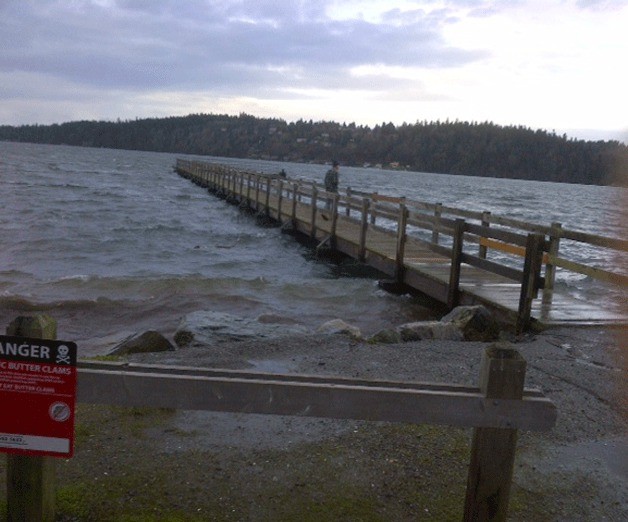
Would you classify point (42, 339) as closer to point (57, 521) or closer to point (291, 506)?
point (57, 521)

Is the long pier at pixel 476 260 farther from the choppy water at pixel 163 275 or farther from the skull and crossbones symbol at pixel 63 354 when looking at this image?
the skull and crossbones symbol at pixel 63 354

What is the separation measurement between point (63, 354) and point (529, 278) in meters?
6.55

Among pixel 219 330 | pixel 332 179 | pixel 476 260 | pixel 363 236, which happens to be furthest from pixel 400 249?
pixel 332 179

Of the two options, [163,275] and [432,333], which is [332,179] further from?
[432,333]

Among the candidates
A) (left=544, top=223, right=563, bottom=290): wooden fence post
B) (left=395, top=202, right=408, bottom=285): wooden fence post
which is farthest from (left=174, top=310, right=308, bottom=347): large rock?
(left=395, top=202, right=408, bottom=285): wooden fence post

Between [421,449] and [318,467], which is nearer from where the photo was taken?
[318,467]

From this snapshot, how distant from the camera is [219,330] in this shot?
8.35m

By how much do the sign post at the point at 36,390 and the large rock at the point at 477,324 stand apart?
590cm

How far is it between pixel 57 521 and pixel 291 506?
115 centimetres

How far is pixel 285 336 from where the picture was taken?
8.22 m

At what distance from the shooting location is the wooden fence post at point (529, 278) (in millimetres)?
8297

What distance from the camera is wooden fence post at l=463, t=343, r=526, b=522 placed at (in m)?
2.96

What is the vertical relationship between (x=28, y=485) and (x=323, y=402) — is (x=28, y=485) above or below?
below

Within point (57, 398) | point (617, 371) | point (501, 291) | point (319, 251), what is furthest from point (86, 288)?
point (57, 398)
